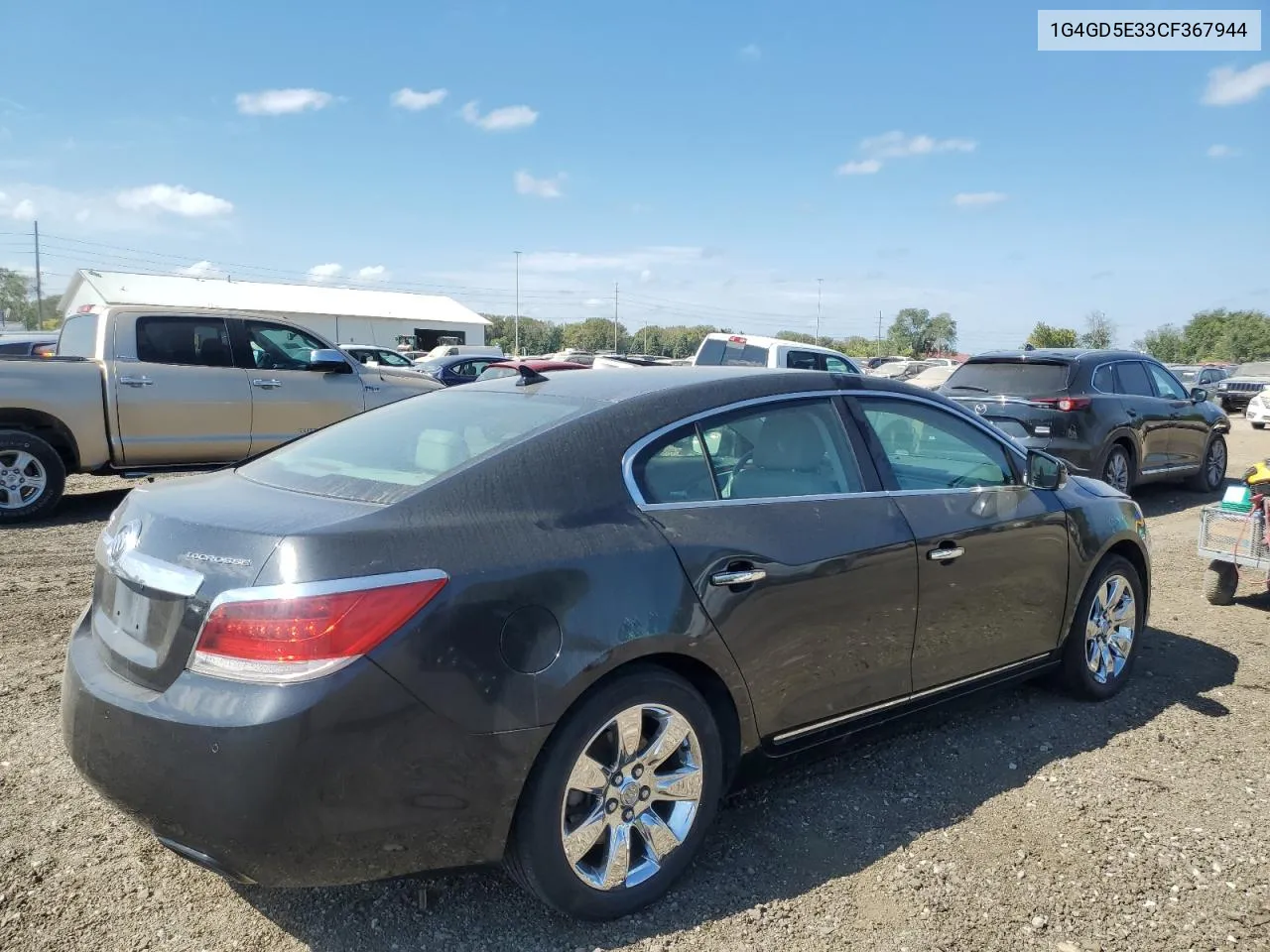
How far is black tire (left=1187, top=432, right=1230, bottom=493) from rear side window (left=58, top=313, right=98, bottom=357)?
1206cm

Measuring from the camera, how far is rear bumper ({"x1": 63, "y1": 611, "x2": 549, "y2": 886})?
7.12ft

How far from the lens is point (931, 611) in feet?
11.4

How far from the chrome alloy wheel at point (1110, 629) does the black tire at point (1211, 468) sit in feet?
25.1

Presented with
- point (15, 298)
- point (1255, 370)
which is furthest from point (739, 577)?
point (15, 298)

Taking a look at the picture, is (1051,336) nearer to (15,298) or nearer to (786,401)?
(786,401)

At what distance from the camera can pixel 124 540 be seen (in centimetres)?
269

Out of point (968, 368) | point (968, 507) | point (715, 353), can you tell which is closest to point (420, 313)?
point (715, 353)

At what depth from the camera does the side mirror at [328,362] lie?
29.6 feet

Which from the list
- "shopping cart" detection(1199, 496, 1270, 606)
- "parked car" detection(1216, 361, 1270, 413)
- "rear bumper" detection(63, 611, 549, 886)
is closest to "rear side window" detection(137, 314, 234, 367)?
"rear bumper" detection(63, 611, 549, 886)

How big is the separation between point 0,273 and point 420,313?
5239 cm

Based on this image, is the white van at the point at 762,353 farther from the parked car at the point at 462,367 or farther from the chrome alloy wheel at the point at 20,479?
the parked car at the point at 462,367

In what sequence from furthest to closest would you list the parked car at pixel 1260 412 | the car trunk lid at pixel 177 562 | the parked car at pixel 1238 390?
the parked car at pixel 1238 390 < the parked car at pixel 1260 412 < the car trunk lid at pixel 177 562

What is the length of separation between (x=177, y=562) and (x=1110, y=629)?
4089mm

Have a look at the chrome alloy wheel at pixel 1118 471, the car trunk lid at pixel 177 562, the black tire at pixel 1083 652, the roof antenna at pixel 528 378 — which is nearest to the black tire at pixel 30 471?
the car trunk lid at pixel 177 562
